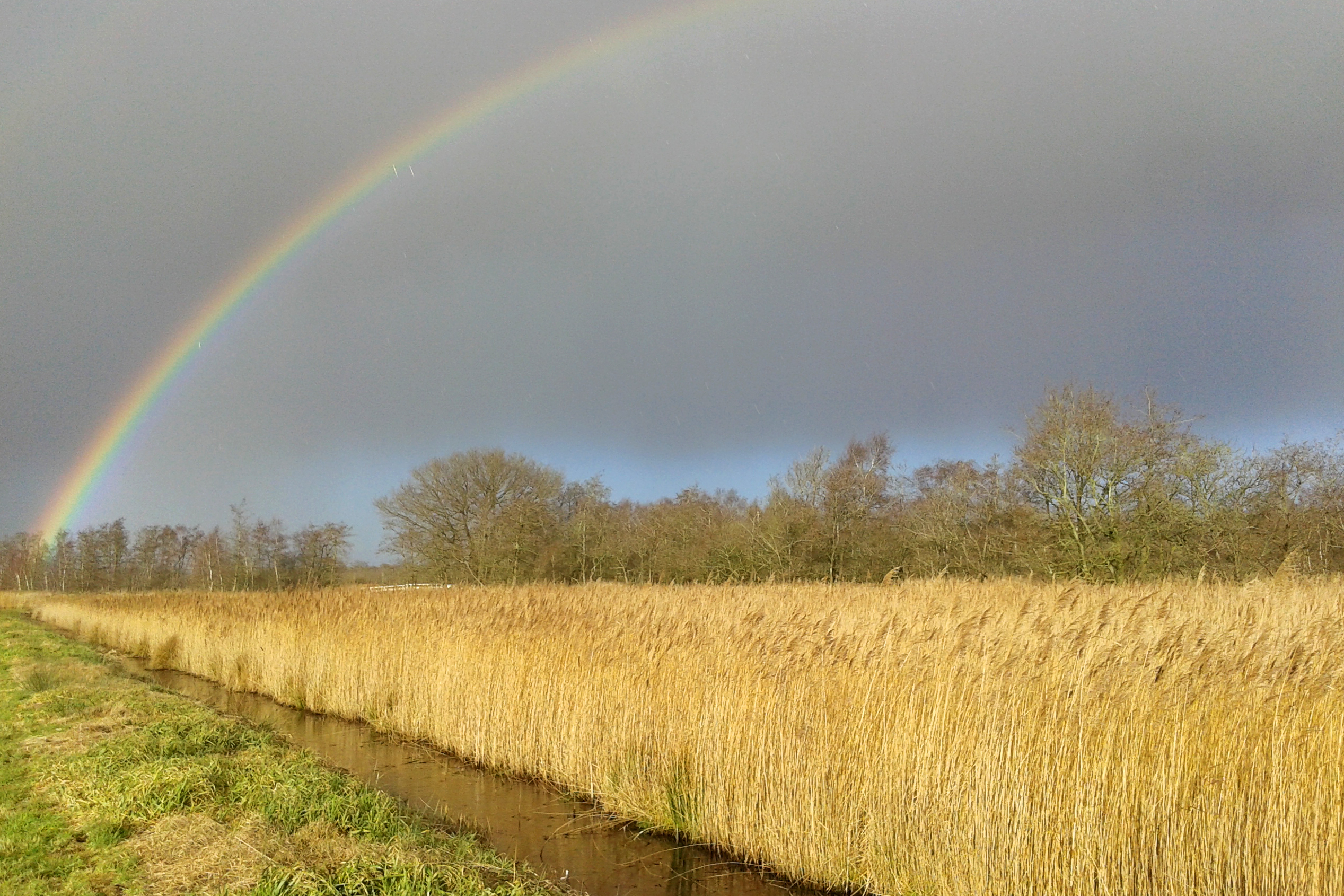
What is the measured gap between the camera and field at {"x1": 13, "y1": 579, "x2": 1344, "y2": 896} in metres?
3.80

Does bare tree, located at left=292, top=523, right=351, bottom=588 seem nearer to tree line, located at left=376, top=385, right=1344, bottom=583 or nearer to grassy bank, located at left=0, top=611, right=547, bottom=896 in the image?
tree line, located at left=376, top=385, right=1344, bottom=583

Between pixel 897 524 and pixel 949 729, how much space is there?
106 feet

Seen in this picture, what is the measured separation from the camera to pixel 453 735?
9.75 metres

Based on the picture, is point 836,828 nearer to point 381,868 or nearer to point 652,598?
point 381,868

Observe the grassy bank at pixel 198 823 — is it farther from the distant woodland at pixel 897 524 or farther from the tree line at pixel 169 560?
the tree line at pixel 169 560

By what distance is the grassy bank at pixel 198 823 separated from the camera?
452 cm

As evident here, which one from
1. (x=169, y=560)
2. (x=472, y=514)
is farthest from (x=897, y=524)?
(x=169, y=560)

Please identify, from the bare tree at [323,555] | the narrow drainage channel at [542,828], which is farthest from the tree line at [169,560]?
the narrow drainage channel at [542,828]

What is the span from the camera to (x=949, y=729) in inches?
186

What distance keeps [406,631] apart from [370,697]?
139 cm

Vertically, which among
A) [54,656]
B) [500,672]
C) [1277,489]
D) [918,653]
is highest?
[1277,489]

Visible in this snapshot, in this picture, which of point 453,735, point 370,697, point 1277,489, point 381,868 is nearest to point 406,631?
point 370,697

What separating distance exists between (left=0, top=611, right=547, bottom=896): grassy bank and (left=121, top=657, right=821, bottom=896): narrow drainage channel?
30.5 inches

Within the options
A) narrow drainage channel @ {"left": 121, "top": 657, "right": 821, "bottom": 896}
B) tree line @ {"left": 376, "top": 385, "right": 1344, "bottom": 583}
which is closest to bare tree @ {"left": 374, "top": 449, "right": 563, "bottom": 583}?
tree line @ {"left": 376, "top": 385, "right": 1344, "bottom": 583}
